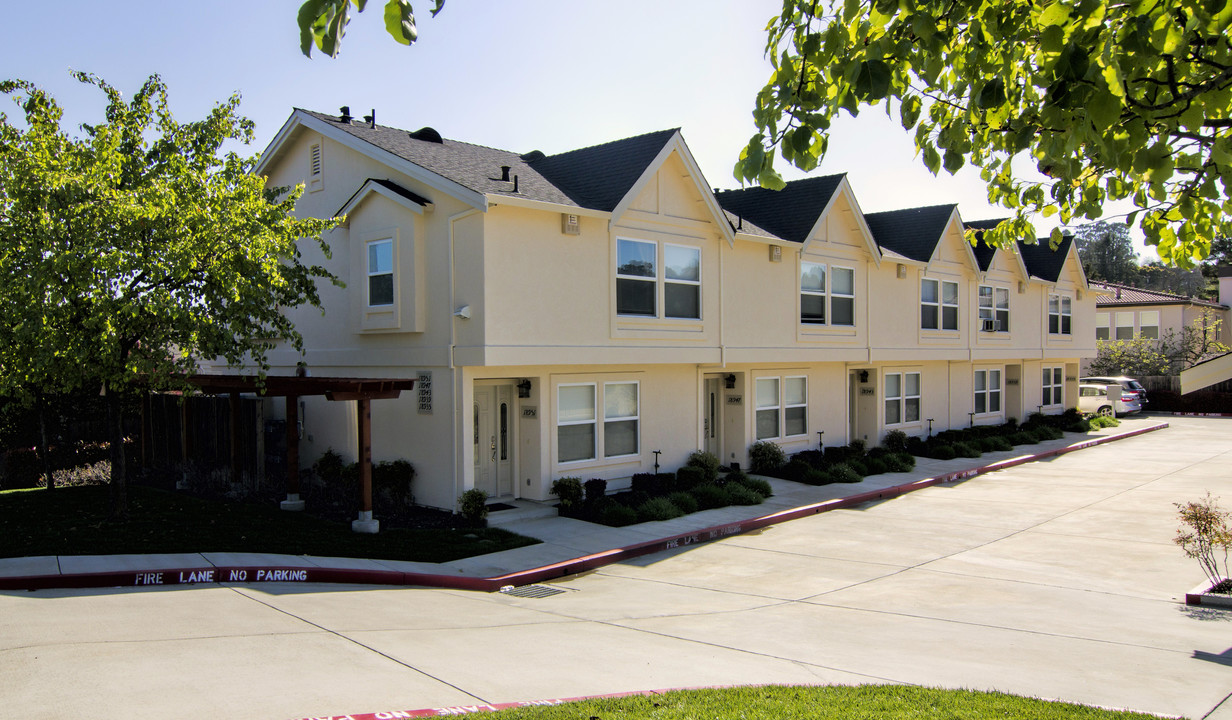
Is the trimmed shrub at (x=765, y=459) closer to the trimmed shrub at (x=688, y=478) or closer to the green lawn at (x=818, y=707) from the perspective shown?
the trimmed shrub at (x=688, y=478)

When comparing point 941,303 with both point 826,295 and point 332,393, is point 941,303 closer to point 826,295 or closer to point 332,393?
point 826,295

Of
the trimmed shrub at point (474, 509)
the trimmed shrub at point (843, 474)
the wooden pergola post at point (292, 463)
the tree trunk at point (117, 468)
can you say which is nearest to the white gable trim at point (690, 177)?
the trimmed shrub at point (843, 474)

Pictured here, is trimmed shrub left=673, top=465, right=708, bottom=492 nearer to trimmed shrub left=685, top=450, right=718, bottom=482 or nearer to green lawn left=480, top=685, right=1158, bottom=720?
trimmed shrub left=685, top=450, right=718, bottom=482

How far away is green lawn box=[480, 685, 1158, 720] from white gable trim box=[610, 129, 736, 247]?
1170 centimetres

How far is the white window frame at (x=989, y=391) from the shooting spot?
3047cm

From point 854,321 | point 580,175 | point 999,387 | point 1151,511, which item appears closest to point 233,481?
point 580,175

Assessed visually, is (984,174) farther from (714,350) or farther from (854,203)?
(854,203)

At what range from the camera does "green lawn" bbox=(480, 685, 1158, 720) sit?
5762mm

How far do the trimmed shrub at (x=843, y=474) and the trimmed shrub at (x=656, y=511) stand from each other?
573cm

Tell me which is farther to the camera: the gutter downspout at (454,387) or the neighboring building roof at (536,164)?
the neighboring building roof at (536,164)

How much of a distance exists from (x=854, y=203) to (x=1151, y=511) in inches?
414

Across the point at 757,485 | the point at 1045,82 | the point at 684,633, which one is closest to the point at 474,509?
the point at 757,485

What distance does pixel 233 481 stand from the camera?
18.8 metres

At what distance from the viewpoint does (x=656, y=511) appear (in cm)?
1536
